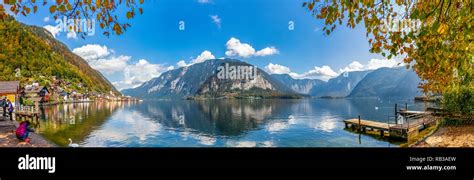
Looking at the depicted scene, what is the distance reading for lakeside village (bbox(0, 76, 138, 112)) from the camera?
49.1m

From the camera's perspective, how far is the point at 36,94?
111 m

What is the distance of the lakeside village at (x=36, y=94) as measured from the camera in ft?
161

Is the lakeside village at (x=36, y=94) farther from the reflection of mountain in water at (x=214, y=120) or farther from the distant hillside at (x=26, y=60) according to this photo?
the reflection of mountain in water at (x=214, y=120)

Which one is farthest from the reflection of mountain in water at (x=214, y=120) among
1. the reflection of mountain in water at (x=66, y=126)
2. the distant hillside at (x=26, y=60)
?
the distant hillside at (x=26, y=60)

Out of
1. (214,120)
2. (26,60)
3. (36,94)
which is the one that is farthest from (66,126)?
(26,60)

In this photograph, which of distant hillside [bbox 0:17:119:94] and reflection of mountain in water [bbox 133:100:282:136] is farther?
distant hillside [bbox 0:17:119:94]

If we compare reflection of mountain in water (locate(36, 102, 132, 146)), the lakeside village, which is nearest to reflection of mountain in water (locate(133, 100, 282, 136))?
reflection of mountain in water (locate(36, 102, 132, 146))

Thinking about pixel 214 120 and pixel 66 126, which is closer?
pixel 66 126

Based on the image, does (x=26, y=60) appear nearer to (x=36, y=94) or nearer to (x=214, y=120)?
(x=36, y=94)

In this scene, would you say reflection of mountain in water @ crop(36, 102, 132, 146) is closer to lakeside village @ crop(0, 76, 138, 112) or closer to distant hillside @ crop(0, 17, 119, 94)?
lakeside village @ crop(0, 76, 138, 112)
